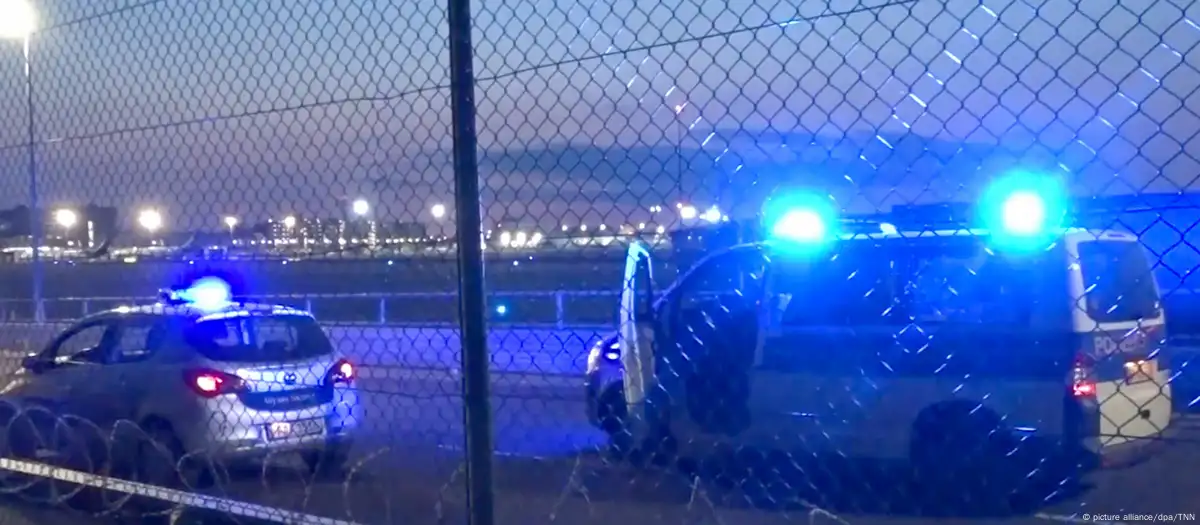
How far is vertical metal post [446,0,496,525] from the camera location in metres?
3.20

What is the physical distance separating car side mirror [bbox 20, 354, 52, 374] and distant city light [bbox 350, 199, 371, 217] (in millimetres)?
3633

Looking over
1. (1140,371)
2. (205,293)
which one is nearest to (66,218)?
(205,293)

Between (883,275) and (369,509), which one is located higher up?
(883,275)

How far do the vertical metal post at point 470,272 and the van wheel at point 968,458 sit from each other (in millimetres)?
3455

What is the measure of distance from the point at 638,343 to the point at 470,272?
408cm

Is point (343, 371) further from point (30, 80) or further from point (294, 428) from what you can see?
point (30, 80)

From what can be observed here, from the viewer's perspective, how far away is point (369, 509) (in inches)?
245

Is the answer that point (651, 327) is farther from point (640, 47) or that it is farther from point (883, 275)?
point (640, 47)

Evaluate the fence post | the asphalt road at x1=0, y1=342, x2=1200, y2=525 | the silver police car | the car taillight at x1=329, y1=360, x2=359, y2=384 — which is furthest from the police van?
the fence post

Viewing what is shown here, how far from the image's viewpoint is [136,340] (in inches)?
325

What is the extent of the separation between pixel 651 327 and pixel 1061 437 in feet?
7.50

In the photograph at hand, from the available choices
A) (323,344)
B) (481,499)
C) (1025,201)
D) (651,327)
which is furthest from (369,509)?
(1025,201)

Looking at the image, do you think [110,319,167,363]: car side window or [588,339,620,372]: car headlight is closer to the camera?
[110,319,167,363]: car side window

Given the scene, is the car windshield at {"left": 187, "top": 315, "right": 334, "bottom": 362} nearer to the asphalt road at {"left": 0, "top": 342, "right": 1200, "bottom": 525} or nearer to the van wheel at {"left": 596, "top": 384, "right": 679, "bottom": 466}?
the asphalt road at {"left": 0, "top": 342, "right": 1200, "bottom": 525}
